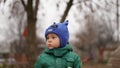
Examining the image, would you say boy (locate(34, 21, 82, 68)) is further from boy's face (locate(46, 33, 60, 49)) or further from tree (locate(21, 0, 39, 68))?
tree (locate(21, 0, 39, 68))

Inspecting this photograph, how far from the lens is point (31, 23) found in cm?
1369

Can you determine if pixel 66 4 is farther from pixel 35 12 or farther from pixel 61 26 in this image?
pixel 61 26

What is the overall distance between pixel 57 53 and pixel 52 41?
17 cm

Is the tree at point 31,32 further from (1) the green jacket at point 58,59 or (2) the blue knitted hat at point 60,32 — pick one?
(1) the green jacket at point 58,59

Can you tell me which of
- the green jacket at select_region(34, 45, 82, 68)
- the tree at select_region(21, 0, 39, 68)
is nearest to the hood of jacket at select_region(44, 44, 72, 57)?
the green jacket at select_region(34, 45, 82, 68)

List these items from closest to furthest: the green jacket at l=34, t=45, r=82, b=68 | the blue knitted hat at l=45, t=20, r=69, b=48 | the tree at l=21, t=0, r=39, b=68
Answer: the green jacket at l=34, t=45, r=82, b=68 → the blue knitted hat at l=45, t=20, r=69, b=48 → the tree at l=21, t=0, r=39, b=68

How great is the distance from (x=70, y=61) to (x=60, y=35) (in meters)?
0.36

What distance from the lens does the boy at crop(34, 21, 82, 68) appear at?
504 cm

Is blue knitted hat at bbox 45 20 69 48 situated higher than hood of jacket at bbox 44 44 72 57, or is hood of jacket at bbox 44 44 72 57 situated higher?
blue knitted hat at bbox 45 20 69 48

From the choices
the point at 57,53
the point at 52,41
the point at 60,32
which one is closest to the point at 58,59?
the point at 57,53

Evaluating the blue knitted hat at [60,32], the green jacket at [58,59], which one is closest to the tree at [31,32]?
the blue knitted hat at [60,32]

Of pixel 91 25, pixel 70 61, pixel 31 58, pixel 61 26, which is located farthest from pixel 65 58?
pixel 91 25

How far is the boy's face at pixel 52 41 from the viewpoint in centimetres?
510

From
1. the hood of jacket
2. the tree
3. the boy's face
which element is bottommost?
the hood of jacket
